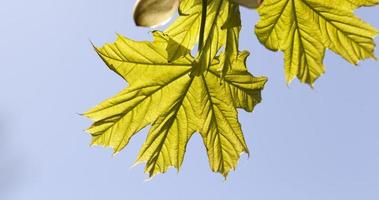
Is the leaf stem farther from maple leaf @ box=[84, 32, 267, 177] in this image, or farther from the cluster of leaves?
maple leaf @ box=[84, 32, 267, 177]

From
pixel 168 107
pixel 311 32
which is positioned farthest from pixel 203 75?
pixel 311 32

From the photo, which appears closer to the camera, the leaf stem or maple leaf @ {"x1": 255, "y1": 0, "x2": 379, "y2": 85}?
the leaf stem

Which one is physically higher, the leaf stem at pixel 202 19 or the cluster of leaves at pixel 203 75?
the leaf stem at pixel 202 19

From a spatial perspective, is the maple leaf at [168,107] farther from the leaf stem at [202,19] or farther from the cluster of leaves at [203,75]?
the leaf stem at [202,19]

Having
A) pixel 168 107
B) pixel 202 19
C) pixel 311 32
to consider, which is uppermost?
pixel 202 19

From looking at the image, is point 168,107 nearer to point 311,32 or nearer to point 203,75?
point 203,75

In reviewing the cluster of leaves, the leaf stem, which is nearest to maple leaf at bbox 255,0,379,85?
the cluster of leaves

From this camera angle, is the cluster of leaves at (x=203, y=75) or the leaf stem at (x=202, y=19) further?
the cluster of leaves at (x=203, y=75)

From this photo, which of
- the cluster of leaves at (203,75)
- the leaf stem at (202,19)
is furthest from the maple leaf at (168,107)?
the leaf stem at (202,19)
